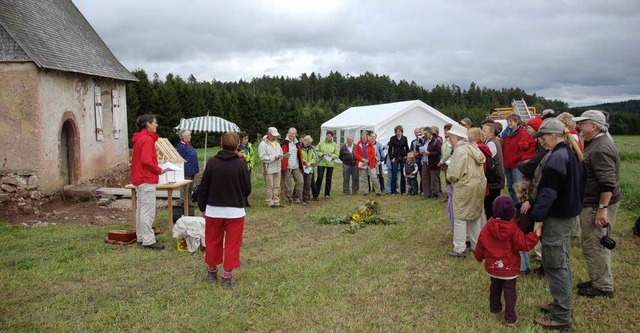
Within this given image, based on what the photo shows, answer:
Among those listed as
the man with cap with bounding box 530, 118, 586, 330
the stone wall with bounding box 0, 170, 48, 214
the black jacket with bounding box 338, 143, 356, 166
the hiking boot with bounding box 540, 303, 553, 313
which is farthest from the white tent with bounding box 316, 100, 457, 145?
the man with cap with bounding box 530, 118, 586, 330

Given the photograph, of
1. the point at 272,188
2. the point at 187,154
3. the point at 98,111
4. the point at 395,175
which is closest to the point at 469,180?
the point at 272,188

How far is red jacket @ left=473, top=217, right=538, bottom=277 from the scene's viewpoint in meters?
4.06

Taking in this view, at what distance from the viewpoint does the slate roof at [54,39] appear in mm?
9930

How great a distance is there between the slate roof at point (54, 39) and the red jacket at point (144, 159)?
5.07m

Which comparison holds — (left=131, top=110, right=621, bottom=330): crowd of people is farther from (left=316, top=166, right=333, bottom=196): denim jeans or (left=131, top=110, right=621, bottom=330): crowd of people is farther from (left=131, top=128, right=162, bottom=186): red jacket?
(left=316, top=166, right=333, bottom=196): denim jeans

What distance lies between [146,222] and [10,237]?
265 cm

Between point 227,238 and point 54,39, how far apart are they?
32.5 ft

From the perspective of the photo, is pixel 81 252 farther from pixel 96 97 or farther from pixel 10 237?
pixel 96 97

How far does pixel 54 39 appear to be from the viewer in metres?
12.0

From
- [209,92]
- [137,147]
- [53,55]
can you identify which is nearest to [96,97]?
[53,55]

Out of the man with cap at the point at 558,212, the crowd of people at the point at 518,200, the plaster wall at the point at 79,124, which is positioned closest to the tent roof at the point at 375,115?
the plaster wall at the point at 79,124

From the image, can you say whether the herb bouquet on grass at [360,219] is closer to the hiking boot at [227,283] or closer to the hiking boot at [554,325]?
the hiking boot at [227,283]

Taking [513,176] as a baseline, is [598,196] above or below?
above

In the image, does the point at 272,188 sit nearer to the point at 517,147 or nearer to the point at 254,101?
the point at 517,147
